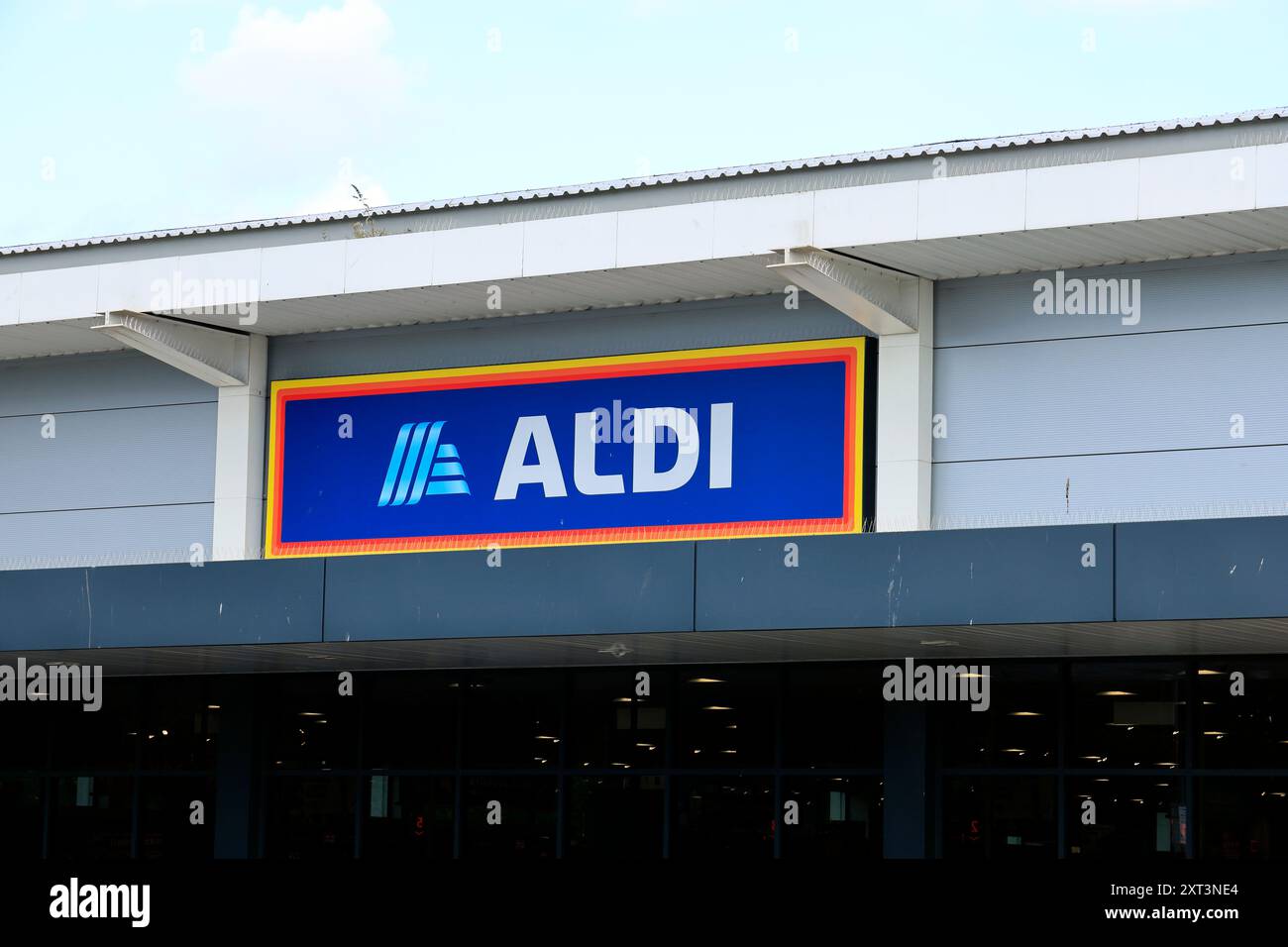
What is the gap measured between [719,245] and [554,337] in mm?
2478

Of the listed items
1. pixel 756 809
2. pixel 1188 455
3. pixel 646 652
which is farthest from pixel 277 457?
pixel 1188 455

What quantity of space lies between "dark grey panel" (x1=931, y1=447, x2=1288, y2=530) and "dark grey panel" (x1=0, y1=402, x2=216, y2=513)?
26.8 ft

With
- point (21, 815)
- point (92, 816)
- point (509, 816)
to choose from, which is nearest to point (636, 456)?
point (509, 816)

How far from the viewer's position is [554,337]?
19625mm

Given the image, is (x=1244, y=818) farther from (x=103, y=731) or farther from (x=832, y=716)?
(x=103, y=731)

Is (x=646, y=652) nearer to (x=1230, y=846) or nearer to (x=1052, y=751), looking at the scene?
(x=1052, y=751)

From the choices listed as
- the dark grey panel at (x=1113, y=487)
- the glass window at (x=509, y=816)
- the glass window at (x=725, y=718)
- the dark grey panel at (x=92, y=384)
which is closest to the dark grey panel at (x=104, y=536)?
the dark grey panel at (x=92, y=384)

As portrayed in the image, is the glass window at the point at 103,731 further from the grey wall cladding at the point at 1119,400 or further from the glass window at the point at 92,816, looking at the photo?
the grey wall cladding at the point at 1119,400

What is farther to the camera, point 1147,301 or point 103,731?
point 103,731

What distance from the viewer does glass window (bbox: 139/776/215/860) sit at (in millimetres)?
20625

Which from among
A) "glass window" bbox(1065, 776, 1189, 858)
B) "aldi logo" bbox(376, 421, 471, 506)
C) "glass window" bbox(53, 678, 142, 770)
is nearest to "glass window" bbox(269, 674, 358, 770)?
"glass window" bbox(53, 678, 142, 770)

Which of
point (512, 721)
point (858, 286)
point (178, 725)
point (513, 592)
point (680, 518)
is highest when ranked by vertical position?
point (858, 286)
